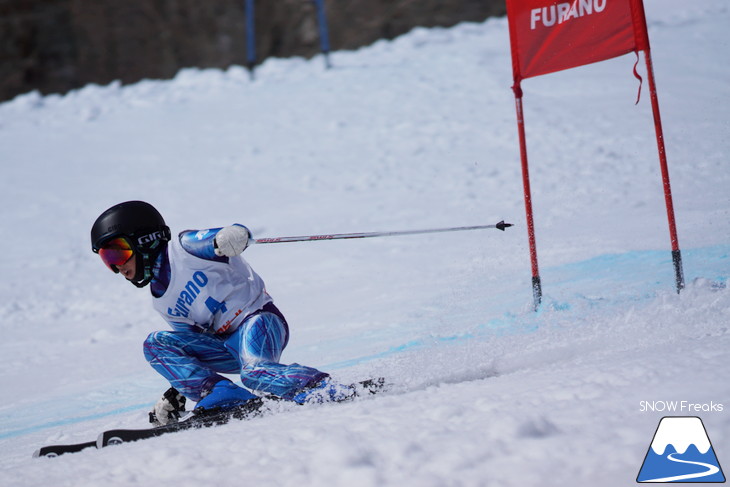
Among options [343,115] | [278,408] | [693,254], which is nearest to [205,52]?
[343,115]

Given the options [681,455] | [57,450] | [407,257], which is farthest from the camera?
[407,257]

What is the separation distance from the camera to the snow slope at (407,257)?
2.37m

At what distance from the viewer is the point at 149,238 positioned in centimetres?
340

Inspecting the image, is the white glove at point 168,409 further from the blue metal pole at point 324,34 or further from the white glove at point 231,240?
the blue metal pole at point 324,34

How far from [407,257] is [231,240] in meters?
3.77

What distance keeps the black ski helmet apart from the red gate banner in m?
2.26

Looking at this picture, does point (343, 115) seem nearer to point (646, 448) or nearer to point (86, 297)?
point (86, 297)

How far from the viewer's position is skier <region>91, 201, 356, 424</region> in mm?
3273

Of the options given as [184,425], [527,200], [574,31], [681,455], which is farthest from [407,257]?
[681,455]

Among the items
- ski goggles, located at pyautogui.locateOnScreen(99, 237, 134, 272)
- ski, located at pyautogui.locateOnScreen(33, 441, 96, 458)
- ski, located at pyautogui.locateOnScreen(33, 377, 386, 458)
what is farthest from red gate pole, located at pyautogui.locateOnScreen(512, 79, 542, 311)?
ski, located at pyautogui.locateOnScreen(33, 441, 96, 458)

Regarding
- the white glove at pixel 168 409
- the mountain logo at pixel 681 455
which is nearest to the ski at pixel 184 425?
the white glove at pixel 168 409

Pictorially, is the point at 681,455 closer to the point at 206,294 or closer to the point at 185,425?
the point at 185,425

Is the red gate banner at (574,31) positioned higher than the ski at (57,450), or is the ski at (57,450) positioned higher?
the red gate banner at (574,31)

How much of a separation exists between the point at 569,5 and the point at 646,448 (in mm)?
2836
